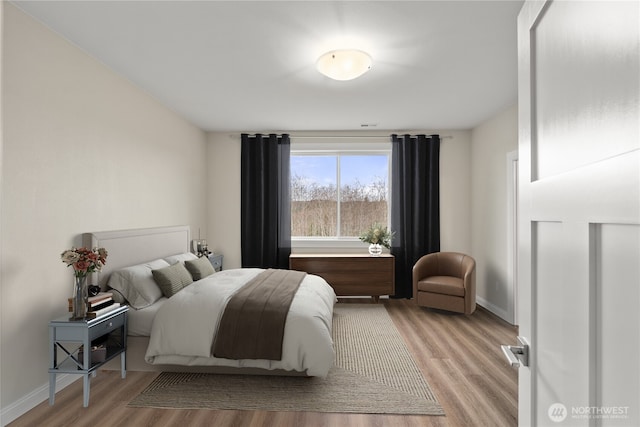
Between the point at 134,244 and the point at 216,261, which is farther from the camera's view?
the point at 216,261

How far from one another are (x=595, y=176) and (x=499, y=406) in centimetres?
236

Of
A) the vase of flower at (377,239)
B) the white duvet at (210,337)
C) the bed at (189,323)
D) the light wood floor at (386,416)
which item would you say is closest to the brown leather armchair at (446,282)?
the vase of flower at (377,239)

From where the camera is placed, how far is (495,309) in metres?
4.63

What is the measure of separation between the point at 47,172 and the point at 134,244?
3.76 feet

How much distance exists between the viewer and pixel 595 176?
0.61m

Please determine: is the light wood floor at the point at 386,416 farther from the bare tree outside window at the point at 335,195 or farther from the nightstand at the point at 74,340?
the bare tree outside window at the point at 335,195

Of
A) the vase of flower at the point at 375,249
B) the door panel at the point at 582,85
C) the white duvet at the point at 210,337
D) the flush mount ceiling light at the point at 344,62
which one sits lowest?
the white duvet at the point at 210,337

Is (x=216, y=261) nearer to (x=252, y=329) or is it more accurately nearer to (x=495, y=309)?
(x=252, y=329)

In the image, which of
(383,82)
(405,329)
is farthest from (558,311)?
(405,329)

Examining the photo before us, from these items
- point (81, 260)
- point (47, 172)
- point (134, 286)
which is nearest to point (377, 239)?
point (134, 286)

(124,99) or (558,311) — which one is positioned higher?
(124,99)

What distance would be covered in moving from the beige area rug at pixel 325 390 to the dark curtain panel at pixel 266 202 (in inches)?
96.0

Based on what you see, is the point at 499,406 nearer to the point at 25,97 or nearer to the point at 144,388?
the point at 144,388

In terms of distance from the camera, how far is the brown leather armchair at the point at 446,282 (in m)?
4.36
